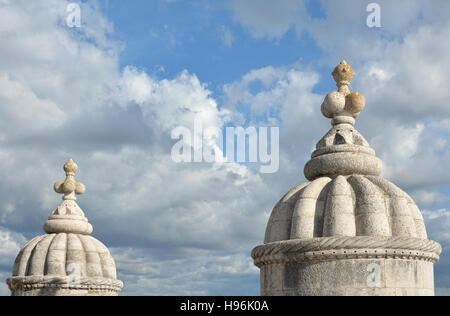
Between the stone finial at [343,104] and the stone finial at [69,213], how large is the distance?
890 centimetres

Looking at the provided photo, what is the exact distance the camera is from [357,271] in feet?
37.7

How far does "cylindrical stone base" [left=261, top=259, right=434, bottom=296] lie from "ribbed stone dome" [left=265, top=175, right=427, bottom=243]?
0.57m

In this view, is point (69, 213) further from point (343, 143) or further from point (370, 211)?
point (370, 211)

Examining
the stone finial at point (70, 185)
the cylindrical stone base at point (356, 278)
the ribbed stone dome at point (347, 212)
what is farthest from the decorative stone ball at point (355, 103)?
the stone finial at point (70, 185)

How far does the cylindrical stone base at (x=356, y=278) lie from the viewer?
37.7 feet

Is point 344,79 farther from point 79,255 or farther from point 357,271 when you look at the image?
point 79,255

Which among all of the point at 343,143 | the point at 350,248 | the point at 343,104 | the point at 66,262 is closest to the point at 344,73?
the point at 343,104

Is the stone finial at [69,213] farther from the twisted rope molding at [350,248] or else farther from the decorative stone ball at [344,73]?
the decorative stone ball at [344,73]

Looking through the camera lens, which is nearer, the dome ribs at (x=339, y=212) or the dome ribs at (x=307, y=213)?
the dome ribs at (x=339, y=212)

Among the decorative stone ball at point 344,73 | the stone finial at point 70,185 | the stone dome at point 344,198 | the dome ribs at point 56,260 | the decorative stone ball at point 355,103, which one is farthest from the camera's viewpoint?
the stone finial at point 70,185

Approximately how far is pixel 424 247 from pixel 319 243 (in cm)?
199

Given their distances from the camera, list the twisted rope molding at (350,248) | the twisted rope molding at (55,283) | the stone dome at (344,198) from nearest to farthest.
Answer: the twisted rope molding at (350,248)
the stone dome at (344,198)
the twisted rope molding at (55,283)

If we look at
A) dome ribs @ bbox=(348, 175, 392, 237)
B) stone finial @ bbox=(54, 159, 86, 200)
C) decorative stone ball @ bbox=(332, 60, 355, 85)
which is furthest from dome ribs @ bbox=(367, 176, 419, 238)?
stone finial @ bbox=(54, 159, 86, 200)

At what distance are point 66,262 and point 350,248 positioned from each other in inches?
383
